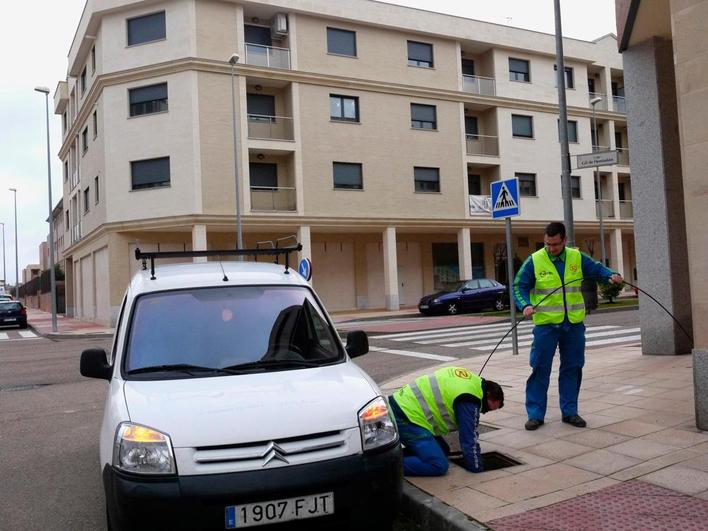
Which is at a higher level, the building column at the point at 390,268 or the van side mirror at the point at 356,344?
the building column at the point at 390,268

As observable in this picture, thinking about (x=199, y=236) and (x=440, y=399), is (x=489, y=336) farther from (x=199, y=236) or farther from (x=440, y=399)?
(x=199, y=236)

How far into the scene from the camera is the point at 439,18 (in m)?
30.4

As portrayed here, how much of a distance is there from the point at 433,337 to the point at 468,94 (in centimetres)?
1880

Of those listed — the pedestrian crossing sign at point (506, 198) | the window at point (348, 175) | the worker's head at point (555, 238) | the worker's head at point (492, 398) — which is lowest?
the worker's head at point (492, 398)

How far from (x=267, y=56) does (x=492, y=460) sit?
25.2 meters

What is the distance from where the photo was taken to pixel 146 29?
1032 inches

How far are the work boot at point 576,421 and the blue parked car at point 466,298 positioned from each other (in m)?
19.2

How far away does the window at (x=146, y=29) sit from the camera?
2595 cm

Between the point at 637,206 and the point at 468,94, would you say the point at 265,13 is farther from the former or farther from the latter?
the point at 637,206

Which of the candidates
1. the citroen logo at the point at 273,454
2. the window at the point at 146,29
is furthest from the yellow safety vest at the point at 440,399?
the window at the point at 146,29

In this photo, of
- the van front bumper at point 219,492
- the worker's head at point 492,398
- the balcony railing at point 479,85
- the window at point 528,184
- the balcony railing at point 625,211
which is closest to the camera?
the van front bumper at point 219,492

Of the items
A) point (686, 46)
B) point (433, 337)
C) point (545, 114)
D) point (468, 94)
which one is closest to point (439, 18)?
point (468, 94)

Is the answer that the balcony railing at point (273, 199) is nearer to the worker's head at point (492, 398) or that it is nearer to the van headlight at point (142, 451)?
the worker's head at point (492, 398)

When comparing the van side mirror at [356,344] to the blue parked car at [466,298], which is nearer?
the van side mirror at [356,344]
